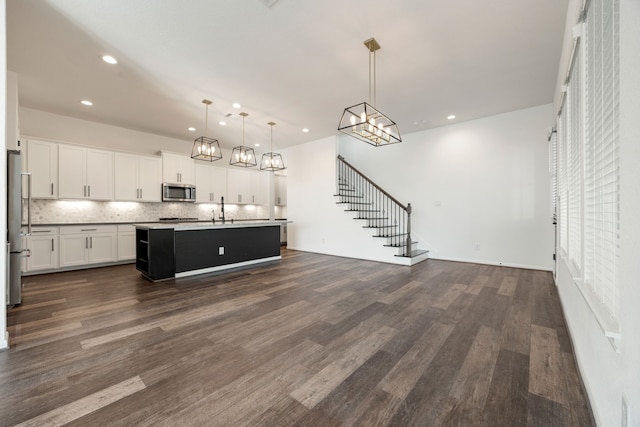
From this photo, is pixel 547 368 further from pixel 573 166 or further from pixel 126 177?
pixel 126 177

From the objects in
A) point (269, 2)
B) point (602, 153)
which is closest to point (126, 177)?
point (269, 2)

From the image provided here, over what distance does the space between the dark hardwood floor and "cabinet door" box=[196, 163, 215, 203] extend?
12.2 ft

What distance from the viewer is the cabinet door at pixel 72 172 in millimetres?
5008

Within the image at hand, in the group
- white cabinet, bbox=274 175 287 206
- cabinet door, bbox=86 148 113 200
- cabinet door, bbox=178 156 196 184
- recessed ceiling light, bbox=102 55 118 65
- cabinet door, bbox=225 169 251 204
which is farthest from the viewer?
white cabinet, bbox=274 175 287 206

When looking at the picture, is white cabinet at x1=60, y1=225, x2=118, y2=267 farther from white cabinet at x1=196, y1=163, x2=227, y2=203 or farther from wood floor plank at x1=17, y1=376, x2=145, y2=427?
wood floor plank at x1=17, y1=376, x2=145, y2=427

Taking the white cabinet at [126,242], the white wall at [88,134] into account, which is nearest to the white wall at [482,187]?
the white wall at [88,134]

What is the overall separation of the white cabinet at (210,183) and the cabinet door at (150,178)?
95 cm

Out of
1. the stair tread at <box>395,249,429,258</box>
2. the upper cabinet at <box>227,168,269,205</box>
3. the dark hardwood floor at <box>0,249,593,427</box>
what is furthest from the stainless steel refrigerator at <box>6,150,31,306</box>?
the stair tread at <box>395,249,429,258</box>

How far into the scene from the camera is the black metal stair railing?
6316 millimetres

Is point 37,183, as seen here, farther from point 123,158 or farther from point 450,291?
point 450,291

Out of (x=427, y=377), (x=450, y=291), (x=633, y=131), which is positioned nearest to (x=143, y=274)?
(x=427, y=377)

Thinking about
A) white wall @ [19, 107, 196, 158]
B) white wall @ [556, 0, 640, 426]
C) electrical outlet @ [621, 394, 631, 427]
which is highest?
white wall @ [19, 107, 196, 158]

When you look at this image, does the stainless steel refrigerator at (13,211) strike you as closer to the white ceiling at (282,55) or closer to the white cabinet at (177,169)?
the white ceiling at (282,55)

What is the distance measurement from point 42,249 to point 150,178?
7.66ft
